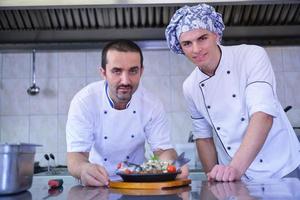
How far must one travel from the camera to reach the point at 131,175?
955 millimetres

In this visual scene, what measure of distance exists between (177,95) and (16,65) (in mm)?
1238

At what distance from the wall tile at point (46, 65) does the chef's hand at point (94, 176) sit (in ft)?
5.73

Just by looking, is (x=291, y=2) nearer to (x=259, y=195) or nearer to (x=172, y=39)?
(x=172, y=39)

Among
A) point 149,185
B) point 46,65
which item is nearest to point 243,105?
point 149,185

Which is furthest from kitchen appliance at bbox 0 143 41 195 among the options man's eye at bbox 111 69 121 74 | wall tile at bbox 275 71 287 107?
wall tile at bbox 275 71 287 107

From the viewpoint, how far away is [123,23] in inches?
81.4

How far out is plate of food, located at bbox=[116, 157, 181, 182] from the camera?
945 millimetres

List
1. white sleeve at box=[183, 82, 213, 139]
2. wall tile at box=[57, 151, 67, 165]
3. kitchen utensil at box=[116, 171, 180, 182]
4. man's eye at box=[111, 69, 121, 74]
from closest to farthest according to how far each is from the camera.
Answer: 1. kitchen utensil at box=[116, 171, 180, 182]
2. man's eye at box=[111, 69, 121, 74]
3. white sleeve at box=[183, 82, 213, 139]
4. wall tile at box=[57, 151, 67, 165]

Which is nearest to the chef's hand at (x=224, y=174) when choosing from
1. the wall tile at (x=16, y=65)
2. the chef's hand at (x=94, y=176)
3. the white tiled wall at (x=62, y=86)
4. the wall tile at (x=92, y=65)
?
the chef's hand at (x=94, y=176)

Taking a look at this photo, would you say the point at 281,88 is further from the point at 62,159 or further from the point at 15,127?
the point at 15,127

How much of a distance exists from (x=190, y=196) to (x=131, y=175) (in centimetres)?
23

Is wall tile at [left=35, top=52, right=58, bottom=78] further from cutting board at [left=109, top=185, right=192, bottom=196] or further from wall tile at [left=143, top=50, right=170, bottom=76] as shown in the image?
cutting board at [left=109, top=185, right=192, bottom=196]

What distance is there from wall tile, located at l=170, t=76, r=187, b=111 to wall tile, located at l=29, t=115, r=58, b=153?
2.93 ft

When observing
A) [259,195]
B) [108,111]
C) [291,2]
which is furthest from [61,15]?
[259,195]
